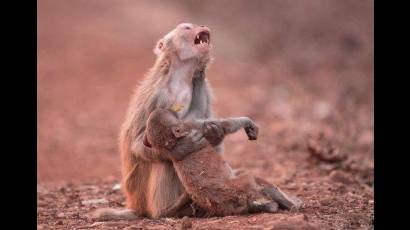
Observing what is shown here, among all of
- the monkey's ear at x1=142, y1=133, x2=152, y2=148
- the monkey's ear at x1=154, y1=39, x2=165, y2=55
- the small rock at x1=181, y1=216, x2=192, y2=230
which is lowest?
the small rock at x1=181, y1=216, x2=192, y2=230

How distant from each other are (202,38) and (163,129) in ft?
3.91

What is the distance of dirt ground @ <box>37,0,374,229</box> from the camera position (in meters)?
8.00

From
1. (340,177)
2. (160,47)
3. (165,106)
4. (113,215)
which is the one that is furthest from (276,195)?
(340,177)

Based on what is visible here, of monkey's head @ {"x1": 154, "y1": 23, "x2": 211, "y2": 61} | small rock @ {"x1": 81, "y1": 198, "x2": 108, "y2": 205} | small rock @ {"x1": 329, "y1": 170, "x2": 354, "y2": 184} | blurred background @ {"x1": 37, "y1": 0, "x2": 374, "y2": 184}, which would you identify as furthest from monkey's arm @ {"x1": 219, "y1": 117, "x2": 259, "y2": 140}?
blurred background @ {"x1": 37, "y1": 0, "x2": 374, "y2": 184}

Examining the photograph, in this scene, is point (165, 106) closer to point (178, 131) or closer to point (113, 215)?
point (178, 131)

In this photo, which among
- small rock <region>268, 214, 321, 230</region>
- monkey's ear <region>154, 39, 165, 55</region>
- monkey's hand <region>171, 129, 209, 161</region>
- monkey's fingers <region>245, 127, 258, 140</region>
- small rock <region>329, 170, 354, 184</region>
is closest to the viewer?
small rock <region>268, 214, 321, 230</region>

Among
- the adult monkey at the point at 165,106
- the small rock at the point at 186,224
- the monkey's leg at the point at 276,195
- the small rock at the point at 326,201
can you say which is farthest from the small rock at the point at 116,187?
the small rock at the point at 186,224

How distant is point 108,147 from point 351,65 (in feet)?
26.4

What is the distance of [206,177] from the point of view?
21.4ft

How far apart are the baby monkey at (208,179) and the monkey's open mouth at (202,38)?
0.94 metres

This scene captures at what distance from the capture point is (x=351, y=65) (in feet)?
64.6

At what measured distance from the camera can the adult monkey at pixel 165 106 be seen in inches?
271

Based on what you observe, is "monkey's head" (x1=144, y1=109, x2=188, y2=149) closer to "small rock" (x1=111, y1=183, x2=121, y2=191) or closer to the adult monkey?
the adult monkey

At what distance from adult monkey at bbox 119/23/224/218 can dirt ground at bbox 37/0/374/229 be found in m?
0.40
